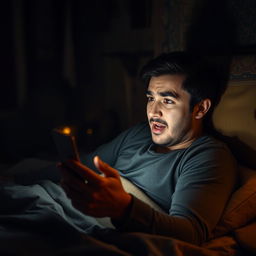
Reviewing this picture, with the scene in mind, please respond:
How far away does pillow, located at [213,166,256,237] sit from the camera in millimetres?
1189

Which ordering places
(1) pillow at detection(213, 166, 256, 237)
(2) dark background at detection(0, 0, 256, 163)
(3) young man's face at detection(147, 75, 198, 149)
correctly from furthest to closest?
(2) dark background at detection(0, 0, 256, 163), (3) young man's face at detection(147, 75, 198, 149), (1) pillow at detection(213, 166, 256, 237)

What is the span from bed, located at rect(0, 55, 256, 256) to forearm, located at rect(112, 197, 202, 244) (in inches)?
1.1

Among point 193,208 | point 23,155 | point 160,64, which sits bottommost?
point 23,155

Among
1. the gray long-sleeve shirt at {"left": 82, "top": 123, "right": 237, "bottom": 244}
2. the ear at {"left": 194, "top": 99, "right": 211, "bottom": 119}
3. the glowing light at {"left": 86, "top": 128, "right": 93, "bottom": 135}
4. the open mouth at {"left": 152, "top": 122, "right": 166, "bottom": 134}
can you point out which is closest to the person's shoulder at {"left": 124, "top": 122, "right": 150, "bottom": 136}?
the gray long-sleeve shirt at {"left": 82, "top": 123, "right": 237, "bottom": 244}

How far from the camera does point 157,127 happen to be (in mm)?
1474

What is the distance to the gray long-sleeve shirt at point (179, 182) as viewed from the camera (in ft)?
3.27

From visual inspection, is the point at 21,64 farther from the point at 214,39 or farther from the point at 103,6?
the point at 214,39

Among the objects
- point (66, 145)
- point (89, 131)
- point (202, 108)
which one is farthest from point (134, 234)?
point (89, 131)

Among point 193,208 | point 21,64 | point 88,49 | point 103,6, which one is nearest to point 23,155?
point 21,64

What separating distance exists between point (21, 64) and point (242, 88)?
2.32 metres

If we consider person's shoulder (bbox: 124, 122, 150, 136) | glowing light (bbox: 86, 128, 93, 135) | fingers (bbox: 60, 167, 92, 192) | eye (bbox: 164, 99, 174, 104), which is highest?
eye (bbox: 164, 99, 174, 104)

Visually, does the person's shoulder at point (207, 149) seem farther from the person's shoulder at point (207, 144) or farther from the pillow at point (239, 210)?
the pillow at point (239, 210)

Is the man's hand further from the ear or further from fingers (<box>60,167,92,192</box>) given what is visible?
the ear

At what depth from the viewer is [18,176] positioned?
1.67 metres
